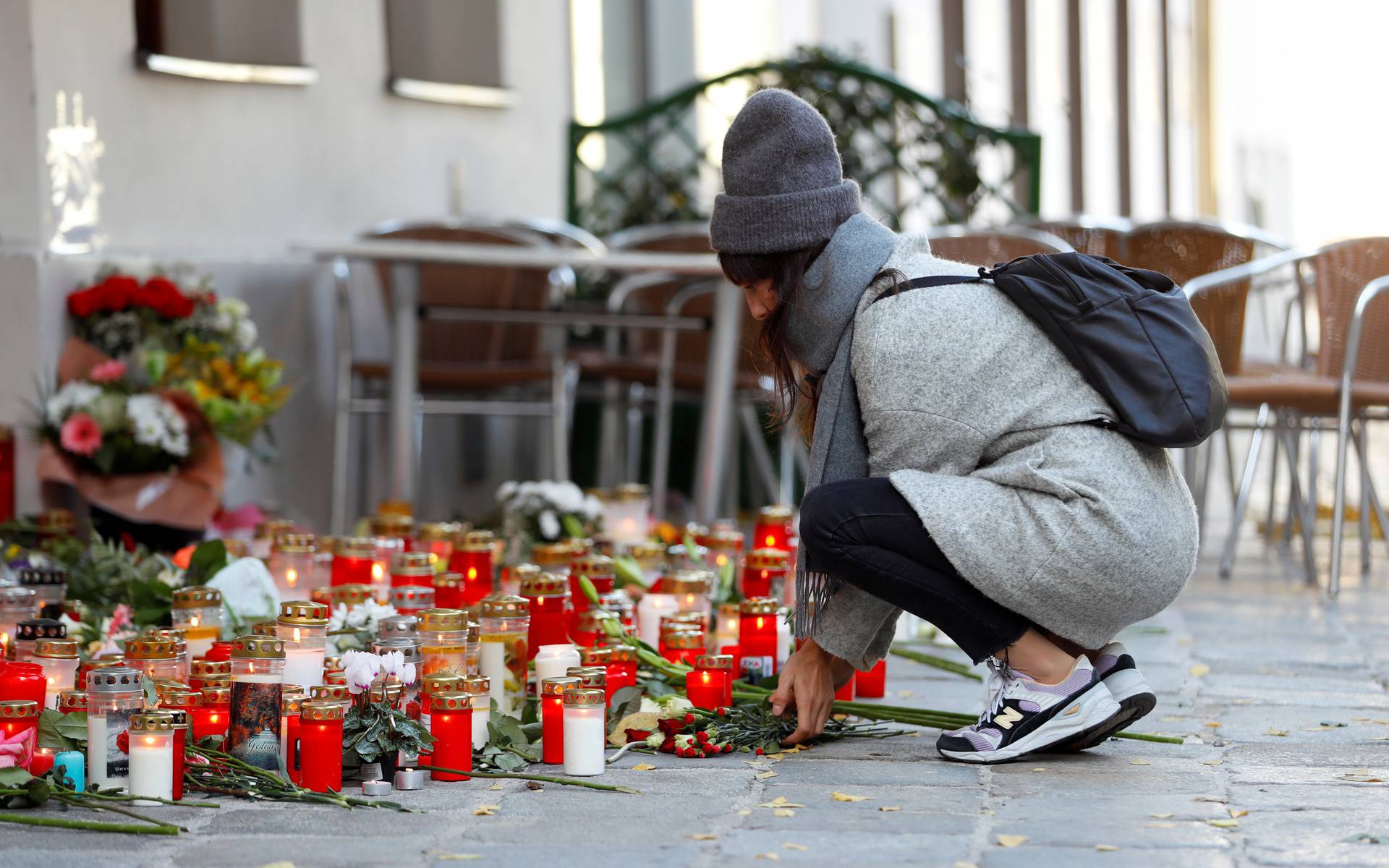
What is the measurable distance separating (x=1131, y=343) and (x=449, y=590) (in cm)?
121

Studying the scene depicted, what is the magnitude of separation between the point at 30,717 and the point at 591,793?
27.1 inches

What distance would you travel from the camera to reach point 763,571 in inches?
115

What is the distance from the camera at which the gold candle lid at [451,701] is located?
2.07 metres

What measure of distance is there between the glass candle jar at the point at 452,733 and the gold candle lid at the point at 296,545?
902 millimetres

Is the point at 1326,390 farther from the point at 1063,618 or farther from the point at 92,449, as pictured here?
the point at 92,449

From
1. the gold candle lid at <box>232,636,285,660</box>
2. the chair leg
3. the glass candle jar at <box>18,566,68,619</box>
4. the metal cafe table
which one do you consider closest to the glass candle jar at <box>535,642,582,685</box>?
the gold candle lid at <box>232,636,285,660</box>

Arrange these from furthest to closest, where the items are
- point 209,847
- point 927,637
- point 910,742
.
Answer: point 927,637
point 910,742
point 209,847

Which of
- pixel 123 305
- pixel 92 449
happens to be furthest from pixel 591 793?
pixel 123 305

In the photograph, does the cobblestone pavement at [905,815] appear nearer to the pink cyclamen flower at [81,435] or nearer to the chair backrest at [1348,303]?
the chair backrest at [1348,303]

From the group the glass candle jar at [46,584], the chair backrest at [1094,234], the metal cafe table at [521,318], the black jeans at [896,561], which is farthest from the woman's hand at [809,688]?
the chair backrest at [1094,234]

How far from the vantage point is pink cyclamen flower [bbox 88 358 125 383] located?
13.4 feet

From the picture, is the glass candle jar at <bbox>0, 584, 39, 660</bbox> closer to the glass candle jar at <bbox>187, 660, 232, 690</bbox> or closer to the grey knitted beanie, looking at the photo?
the glass candle jar at <bbox>187, 660, 232, 690</bbox>

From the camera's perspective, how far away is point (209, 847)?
174 cm

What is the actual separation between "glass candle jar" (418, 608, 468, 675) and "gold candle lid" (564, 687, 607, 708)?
0.22m
